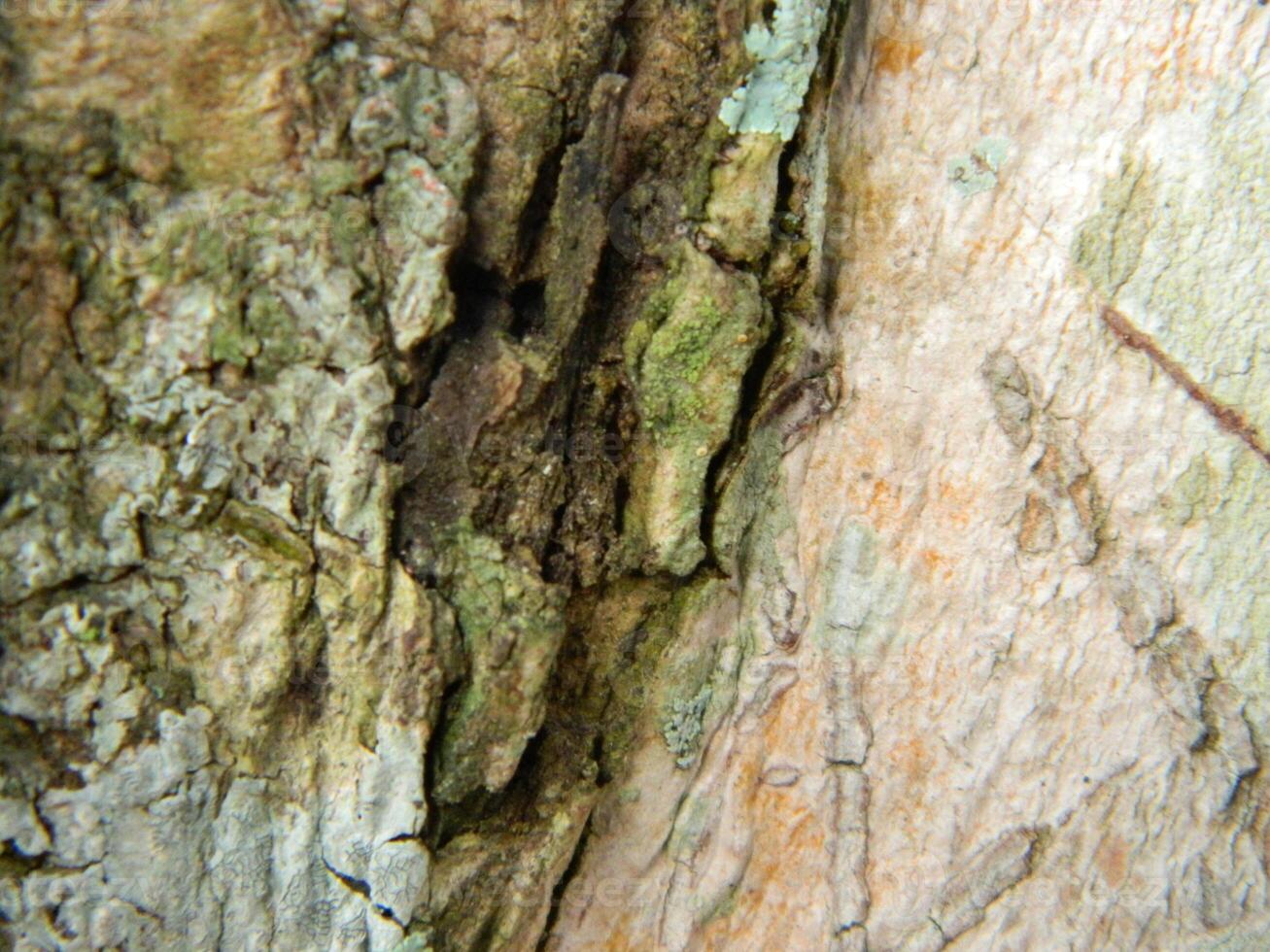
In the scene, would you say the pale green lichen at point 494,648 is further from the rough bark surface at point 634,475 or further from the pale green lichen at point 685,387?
the pale green lichen at point 685,387

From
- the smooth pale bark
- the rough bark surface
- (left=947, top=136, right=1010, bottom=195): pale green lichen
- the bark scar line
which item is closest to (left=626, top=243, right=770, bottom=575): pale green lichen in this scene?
the rough bark surface

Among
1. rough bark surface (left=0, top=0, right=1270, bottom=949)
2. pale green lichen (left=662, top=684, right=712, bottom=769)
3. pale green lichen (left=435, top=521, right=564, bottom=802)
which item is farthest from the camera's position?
pale green lichen (left=662, top=684, right=712, bottom=769)

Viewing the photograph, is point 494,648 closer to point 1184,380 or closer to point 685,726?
point 685,726

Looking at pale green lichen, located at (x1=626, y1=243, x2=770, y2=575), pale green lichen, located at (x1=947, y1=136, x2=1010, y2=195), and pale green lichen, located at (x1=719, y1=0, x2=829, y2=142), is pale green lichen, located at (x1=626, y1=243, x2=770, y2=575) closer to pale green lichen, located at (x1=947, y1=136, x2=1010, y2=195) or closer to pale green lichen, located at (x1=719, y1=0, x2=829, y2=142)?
pale green lichen, located at (x1=719, y1=0, x2=829, y2=142)

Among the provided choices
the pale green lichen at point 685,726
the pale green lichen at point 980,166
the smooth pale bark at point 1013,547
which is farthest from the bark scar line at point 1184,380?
the pale green lichen at point 685,726

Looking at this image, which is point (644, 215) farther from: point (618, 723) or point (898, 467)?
point (618, 723)

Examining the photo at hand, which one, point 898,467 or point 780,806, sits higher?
point 898,467

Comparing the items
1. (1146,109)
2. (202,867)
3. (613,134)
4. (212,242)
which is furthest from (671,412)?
(202,867)

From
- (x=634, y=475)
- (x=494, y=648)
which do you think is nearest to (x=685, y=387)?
(x=634, y=475)
